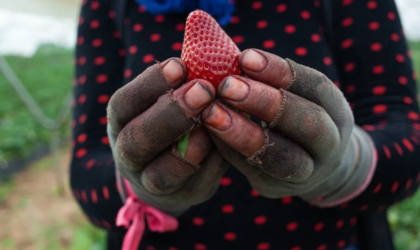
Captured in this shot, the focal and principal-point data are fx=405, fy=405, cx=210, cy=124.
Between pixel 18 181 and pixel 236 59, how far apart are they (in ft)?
11.5

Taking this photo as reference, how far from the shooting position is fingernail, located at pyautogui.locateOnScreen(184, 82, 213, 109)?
53 cm

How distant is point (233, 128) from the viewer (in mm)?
534

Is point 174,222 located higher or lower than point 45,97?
higher

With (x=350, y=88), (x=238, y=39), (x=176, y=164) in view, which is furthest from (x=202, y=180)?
(x=350, y=88)

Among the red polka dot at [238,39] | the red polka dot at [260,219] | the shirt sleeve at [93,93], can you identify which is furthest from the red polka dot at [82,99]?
the red polka dot at [260,219]

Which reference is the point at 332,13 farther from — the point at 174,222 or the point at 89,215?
the point at 89,215

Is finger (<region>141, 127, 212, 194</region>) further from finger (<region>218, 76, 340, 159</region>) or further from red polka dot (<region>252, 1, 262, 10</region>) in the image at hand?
red polka dot (<region>252, 1, 262, 10</region>)

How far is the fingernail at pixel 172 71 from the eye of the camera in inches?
21.7

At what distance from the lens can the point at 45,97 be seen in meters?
4.98

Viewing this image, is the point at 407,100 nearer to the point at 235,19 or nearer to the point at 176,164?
the point at 235,19

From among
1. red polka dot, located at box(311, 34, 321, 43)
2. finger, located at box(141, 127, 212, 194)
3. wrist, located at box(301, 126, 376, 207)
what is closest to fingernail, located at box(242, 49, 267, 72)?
finger, located at box(141, 127, 212, 194)

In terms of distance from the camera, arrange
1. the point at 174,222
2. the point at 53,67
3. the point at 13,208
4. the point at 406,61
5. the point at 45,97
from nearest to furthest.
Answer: the point at 174,222 → the point at 406,61 → the point at 13,208 → the point at 45,97 → the point at 53,67

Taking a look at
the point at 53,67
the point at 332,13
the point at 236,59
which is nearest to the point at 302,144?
the point at 236,59

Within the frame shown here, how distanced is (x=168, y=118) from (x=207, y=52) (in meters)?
0.14
